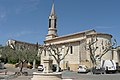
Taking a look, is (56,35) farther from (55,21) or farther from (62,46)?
(62,46)

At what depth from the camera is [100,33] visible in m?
56.2

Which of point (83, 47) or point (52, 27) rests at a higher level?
point (52, 27)

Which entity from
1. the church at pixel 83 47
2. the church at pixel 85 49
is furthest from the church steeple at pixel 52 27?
the church at pixel 83 47

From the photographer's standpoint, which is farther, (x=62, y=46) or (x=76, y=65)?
Answer: (x=62, y=46)

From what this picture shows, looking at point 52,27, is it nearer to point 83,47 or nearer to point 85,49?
point 83,47

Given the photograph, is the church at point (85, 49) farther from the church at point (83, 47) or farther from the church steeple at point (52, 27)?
the church steeple at point (52, 27)

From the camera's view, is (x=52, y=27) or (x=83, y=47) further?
(x=52, y=27)

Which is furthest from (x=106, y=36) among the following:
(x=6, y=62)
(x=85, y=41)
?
(x=6, y=62)

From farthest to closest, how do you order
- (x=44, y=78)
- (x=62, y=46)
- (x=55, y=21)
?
(x=55, y=21) < (x=62, y=46) < (x=44, y=78)

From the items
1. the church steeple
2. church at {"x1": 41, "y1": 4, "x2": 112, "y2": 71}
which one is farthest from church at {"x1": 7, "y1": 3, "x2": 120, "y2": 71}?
the church steeple

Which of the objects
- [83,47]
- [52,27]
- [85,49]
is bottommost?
[85,49]

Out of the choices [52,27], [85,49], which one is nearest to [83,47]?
[85,49]

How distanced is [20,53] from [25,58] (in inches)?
46.4

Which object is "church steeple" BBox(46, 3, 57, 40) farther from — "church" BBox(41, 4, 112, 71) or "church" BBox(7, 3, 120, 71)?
"church" BBox(41, 4, 112, 71)
